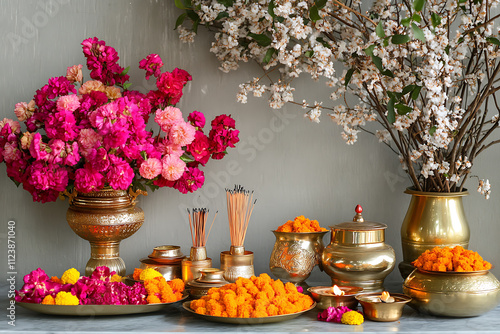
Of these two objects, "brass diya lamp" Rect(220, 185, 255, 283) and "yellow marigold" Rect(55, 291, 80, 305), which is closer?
"yellow marigold" Rect(55, 291, 80, 305)

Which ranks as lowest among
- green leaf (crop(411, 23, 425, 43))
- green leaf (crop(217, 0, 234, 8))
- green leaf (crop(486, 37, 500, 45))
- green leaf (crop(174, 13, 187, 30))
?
green leaf (crop(411, 23, 425, 43))

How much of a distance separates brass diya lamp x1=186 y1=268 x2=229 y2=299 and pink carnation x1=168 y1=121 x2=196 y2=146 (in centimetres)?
40

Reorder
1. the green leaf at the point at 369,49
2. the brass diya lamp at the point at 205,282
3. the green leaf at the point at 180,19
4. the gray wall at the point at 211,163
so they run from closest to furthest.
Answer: the green leaf at the point at 369,49
the brass diya lamp at the point at 205,282
the green leaf at the point at 180,19
the gray wall at the point at 211,163

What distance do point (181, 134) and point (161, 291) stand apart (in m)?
0.48

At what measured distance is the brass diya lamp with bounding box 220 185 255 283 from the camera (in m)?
1.83

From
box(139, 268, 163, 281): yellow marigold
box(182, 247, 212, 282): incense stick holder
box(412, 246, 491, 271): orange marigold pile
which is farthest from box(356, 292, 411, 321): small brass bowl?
box(139, 268, 163, 281): yellow marigold

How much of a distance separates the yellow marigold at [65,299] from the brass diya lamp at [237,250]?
0.46 metres

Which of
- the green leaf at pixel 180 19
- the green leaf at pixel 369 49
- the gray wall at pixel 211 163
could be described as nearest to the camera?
the green leaf at pixel 369 49

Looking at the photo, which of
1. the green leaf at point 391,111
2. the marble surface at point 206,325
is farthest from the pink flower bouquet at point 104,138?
the green leaf at point 391,111

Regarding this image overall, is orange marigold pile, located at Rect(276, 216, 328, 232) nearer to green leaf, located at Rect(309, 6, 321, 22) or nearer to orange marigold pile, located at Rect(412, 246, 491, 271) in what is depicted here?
orange marigold pile, located at Rect(412, 246, 491, 271)

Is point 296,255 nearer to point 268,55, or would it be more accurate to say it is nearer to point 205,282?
point 205,282

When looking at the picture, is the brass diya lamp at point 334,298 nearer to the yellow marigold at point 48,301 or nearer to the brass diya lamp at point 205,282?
the brass diya lamp at point 205,282

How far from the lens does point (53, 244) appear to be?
2184 millimetres

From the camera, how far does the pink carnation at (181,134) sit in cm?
181
